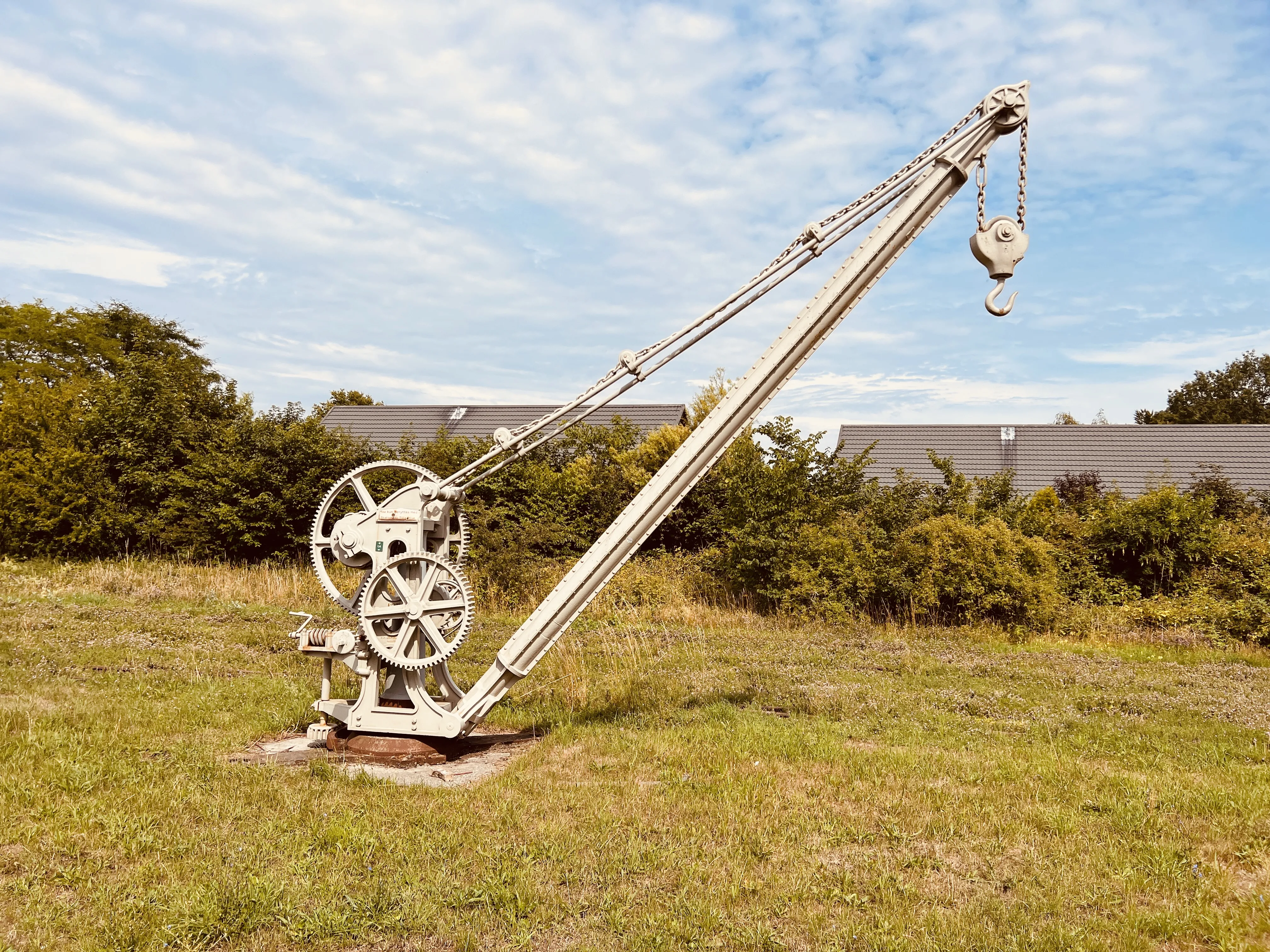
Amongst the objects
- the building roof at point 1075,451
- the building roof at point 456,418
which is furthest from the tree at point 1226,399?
the building roof at point 456,418

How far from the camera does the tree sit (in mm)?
38469

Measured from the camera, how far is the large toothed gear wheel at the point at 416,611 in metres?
5.99

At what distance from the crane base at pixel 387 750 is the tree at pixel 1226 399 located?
4169 centimetres

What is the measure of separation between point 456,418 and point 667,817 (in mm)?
22615

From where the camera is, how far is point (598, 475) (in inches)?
644

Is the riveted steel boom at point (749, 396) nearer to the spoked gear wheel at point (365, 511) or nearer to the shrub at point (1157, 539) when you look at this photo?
the spoked gear wheel at point (365, 511)

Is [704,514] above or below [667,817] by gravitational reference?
above

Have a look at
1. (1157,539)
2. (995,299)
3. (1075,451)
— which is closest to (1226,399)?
(1075,451)

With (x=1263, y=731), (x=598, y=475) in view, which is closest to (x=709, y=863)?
(x=1263, y=731)

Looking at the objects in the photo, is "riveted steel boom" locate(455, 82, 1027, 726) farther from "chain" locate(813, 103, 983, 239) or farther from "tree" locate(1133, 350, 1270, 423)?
"tree" locate(1133, 350, 1270, 423)

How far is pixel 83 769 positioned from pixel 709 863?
12.8 ft

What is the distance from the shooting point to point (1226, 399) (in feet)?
134

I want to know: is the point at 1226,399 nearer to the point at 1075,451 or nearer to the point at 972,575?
the point at 1075,451

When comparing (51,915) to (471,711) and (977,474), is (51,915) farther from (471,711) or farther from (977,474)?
(977,474)
